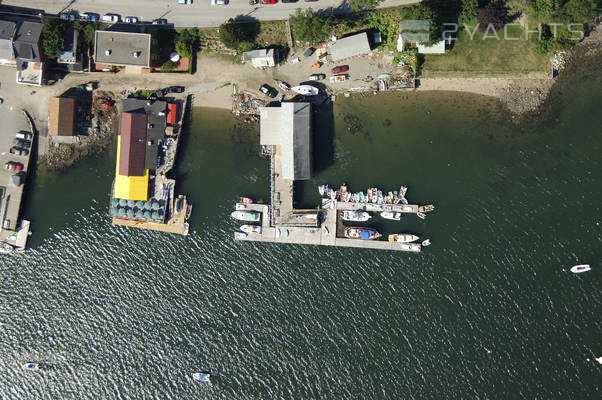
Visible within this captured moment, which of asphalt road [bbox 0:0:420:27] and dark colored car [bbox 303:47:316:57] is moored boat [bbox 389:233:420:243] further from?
asphalt road [bbox 0:0:420:27]

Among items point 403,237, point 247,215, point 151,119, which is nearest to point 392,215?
point 403,237

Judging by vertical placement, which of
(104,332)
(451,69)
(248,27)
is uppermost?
(248,27)

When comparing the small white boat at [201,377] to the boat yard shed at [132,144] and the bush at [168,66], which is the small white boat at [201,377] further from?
the bush at [168,66]

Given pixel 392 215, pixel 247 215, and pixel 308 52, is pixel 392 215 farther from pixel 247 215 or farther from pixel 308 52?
Result: pixel 308 52

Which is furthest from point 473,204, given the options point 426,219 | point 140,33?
point 140,33

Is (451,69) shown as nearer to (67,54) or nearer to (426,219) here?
(426,219)
